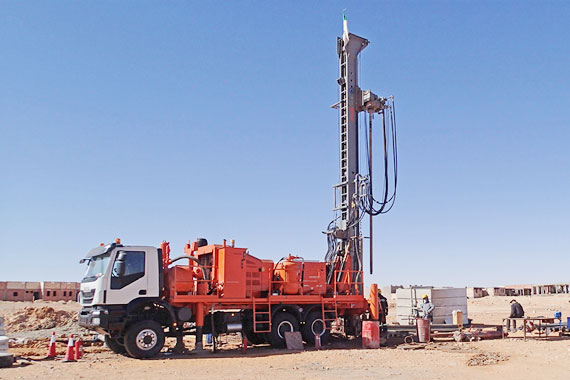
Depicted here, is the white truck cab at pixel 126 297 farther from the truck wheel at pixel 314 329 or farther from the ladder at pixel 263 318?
the truck wheel at pixel 314 329

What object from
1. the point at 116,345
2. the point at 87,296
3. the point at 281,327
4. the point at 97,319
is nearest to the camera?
the point at 97,319

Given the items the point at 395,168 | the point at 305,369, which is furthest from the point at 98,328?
the point at 395,168

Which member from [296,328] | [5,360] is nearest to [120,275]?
[5,360]

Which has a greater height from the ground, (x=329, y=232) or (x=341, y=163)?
(x=341, y=163)

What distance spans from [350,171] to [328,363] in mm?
8773

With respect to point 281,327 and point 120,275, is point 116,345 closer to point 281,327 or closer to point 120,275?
point 120,275

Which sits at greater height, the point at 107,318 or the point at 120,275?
the point at 120,275

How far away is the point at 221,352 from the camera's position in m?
16.8

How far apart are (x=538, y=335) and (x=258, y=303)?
10.0m

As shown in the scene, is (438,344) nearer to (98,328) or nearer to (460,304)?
(460,304)

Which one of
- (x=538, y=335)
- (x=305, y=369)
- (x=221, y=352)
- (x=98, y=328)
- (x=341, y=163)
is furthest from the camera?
(x=341, y=163)

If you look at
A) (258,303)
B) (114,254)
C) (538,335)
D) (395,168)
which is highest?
(395,168)

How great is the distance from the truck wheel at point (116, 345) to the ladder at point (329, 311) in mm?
6200

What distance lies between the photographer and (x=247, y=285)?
17547 millimetres
